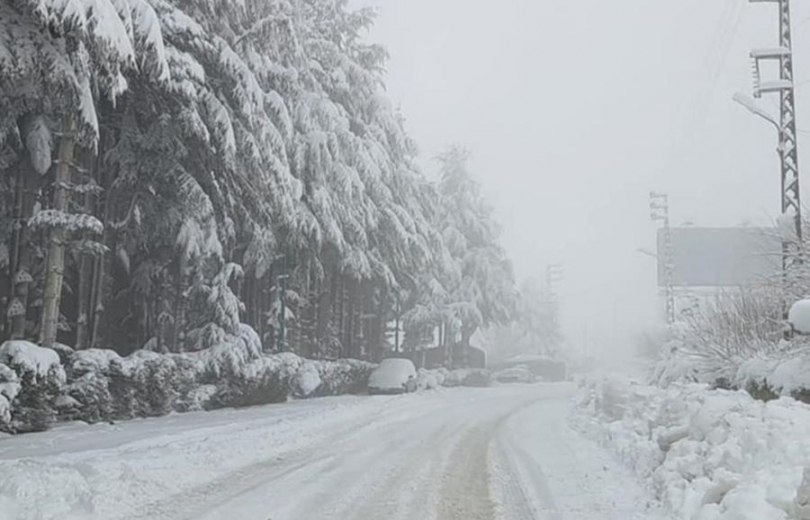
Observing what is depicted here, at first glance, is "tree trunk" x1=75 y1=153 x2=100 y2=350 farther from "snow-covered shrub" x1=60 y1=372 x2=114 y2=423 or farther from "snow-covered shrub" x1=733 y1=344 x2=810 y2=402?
"snow-covered shrub" x1=733 y1=344 x2=810 y2=402

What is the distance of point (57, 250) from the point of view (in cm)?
1366

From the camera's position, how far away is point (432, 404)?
23.4 m

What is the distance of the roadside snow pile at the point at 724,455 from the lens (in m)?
5.38

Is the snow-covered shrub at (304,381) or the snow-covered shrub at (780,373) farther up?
the snow-covered shrub at (780,373)

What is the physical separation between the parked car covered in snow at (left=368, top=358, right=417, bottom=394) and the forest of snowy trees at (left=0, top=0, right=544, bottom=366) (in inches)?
94.3

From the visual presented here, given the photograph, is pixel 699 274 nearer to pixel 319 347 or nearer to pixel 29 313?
pixel 319 347

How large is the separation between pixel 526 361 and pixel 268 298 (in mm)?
46121

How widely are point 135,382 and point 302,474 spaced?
6591 mm

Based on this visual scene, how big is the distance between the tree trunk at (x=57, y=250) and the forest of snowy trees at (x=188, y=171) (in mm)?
30

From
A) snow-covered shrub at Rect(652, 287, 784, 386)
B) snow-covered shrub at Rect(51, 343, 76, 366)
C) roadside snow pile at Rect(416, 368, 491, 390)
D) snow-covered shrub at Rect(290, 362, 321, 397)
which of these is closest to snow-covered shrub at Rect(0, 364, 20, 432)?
snow-covered shrub at Rect(51, 343, 76, 366)

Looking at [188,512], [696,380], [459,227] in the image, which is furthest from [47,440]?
[459,227]

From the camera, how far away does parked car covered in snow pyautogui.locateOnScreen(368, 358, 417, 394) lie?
29344 mm

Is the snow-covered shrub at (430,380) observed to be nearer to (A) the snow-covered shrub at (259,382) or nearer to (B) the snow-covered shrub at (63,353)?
(A) the snow-covered shrub at (259,382)

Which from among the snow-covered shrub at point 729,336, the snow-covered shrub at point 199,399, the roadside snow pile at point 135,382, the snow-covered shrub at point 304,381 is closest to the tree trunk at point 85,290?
the roadside snow pile at point 135,382
